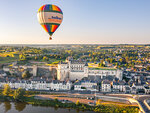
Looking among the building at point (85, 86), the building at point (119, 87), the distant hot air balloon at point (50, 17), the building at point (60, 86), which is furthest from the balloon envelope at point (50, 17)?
the building at point (119, 87)

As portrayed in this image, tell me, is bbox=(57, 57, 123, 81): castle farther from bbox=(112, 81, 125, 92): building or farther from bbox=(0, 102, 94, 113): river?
bbox=(0, 102, 94, 113): river

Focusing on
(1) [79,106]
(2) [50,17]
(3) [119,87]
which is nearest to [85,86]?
(3) [119,87]

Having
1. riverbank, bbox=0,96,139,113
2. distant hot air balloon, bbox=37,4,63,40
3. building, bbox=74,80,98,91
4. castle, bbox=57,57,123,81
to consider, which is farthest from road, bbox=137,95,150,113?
distant hot air balloon, bbox=37,4,63,40

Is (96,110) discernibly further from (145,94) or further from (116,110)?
(145,94)

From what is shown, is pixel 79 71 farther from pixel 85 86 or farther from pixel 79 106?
pixel 79 106

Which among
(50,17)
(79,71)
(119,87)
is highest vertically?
(50,17)

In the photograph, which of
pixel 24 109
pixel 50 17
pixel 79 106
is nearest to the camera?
pixel 79 106

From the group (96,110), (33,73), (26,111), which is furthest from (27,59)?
(96,110)

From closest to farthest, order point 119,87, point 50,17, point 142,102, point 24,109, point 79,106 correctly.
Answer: point 142,102, point 79,106, point 24,109, point 50,17, point 119,87

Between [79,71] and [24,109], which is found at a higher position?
[79,71]
